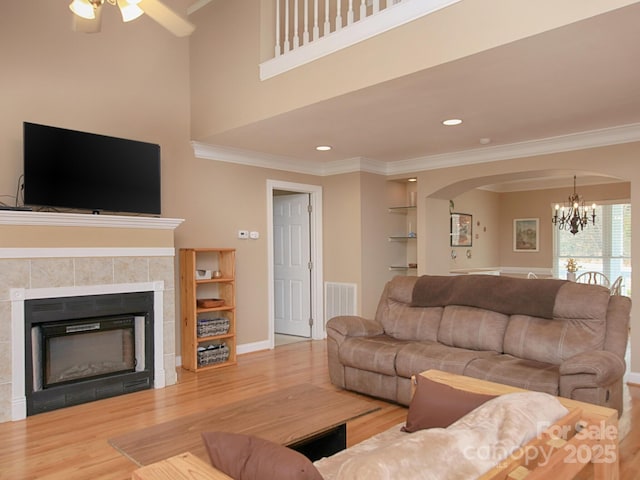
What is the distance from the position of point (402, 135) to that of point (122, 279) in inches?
117

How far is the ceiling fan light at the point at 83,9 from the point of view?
234 centimetres

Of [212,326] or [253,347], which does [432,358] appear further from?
[253,347]

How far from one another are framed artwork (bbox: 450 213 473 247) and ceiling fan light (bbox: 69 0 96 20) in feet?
20.7

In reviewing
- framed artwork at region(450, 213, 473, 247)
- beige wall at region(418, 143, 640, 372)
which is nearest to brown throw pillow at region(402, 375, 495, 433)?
beige wall at region(418, 143, 640, 372)

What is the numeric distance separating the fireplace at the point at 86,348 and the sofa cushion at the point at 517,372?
281cm

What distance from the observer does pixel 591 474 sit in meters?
2.64

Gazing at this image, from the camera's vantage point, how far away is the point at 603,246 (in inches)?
328

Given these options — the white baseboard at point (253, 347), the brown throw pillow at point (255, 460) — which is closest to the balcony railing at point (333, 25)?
the brown throw pillow at point (255, 460)

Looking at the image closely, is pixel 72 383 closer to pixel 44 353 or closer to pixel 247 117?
pixel 44 353

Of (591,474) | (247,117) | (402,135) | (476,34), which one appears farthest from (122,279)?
(591,474)

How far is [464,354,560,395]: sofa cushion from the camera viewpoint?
3043 mm

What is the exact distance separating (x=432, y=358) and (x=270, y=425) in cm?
167

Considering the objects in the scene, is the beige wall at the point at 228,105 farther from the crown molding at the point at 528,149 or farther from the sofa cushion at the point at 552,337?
the sofa cushion at the point at 552,337

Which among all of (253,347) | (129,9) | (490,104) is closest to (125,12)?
(129,9)
